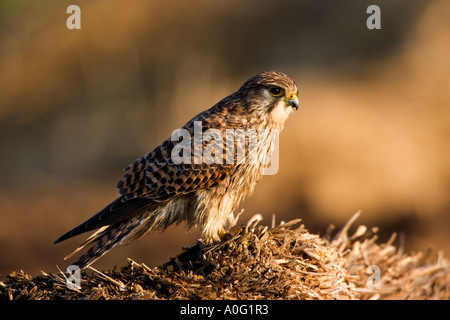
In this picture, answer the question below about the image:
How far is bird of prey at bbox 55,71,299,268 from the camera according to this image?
167 inches

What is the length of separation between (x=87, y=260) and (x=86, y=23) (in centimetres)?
931

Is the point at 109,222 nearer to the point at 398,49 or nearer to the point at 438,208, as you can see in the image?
the point at 438,208

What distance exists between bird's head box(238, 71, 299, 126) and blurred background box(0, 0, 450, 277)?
5.10m

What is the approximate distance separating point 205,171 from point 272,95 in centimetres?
86

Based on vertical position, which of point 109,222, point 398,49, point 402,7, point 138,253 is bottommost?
point 138,253

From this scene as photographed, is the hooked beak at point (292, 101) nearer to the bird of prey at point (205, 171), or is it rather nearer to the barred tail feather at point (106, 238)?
the bird of prey at point (205, 171)

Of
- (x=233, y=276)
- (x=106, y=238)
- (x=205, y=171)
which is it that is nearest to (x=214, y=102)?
(x=205, y=171)

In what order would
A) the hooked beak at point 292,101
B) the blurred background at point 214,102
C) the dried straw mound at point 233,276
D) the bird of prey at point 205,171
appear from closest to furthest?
the dried straw mound at point 233,276 < the bird of prey at point 205,171 < the hooked beak at point 292,101 < the blurred background at point 214,102

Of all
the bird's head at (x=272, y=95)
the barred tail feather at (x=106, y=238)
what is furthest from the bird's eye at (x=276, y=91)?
the barred tail feather at (x=106, y=238)

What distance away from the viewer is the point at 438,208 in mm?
10203

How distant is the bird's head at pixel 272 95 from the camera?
461 centimetres

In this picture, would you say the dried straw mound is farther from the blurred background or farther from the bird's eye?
the blurred background

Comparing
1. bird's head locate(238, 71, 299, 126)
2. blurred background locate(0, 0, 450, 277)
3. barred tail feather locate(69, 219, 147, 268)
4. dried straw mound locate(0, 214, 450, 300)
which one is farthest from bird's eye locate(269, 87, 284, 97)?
blurred background locate(0, 0, 450, 277)
